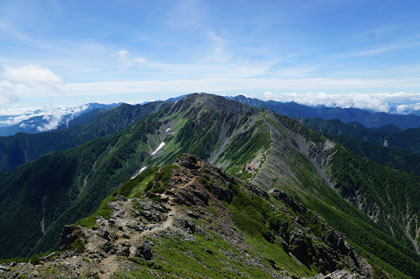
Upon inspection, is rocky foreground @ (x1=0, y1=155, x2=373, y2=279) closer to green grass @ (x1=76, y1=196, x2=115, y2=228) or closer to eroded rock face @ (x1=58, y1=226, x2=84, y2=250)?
eroded rock face @ (x1=58, y1=226, x2=84, y2=250)

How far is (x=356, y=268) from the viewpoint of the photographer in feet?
432

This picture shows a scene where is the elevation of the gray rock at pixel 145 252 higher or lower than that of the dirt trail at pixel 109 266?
lower

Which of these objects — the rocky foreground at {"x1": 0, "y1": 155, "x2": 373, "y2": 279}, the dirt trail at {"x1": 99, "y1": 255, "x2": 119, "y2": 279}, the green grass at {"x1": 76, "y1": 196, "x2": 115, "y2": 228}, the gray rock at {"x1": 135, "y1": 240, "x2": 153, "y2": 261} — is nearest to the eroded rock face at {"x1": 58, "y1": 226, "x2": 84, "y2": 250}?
the rocky foreground at {"x1": 0, "y1": 155, "x2": 373, "y2": 279}

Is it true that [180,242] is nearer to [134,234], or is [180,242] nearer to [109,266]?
[134,234]

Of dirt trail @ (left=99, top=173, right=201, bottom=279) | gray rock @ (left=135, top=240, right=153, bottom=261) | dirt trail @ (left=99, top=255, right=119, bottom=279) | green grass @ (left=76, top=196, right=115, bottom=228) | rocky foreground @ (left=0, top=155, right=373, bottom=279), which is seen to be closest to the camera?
dirt trail @ (left=99, top=255, right=119, bottom=279)

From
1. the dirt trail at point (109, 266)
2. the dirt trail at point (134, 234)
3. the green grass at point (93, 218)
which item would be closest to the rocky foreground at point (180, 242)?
the dirt trail at point (134, 234)

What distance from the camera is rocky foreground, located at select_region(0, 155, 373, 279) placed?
37.0 metres

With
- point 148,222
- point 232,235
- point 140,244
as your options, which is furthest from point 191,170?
point 140,244

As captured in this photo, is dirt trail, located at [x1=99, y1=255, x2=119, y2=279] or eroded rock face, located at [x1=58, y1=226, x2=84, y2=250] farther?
eroded rock face, located at [x1=58, y1=226, x2=84, y2=250]

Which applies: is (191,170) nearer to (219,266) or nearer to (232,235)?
(232,235)

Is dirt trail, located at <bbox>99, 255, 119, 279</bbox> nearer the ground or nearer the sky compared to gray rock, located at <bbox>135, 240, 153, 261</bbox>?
nearer the sky

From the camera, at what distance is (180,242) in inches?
2197

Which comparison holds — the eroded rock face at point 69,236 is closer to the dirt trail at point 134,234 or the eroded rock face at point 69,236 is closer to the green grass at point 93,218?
the green grass at point 93,218

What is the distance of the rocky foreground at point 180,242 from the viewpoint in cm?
3700
